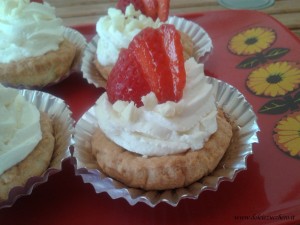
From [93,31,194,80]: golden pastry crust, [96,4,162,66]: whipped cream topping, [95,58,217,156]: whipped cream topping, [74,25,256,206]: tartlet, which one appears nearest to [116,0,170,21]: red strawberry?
[96,4,162,66]: whipped cream topping

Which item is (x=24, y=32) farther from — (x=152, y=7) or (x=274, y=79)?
(x=274, y=79)

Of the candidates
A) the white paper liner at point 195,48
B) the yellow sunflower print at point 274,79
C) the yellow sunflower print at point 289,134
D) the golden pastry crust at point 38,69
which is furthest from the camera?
the white paper liner at point 195,48

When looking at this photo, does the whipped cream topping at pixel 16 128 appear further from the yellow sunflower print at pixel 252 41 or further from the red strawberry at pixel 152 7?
the yellow sunflower print at pixel 252 41

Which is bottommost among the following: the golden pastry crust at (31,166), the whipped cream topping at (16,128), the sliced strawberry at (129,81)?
the golden pastry crust at (31,166)

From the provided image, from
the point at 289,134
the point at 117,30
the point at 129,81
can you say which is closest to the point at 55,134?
the point at 129,81

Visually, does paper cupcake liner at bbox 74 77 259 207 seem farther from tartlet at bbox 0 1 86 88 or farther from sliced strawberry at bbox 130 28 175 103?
tartlet at bbox 0 1 86 88

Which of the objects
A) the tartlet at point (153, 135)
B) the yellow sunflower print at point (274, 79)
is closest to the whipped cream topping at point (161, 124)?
the tartlet at point (153, 135)
